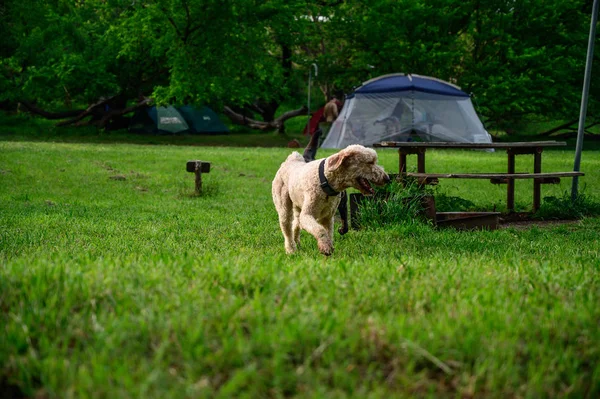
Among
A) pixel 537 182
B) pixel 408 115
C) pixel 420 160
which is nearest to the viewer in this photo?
pixel 420 160

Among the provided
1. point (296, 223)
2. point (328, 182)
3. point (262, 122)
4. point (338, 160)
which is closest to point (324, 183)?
point (328, 182)

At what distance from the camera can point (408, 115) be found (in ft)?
73.4

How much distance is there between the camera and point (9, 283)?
3008mm

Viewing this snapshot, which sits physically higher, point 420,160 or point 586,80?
point 586,80

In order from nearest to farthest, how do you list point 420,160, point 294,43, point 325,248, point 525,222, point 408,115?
point 325,248 < point 420,160 < point 525,222 < point 408,115 < point 294,43

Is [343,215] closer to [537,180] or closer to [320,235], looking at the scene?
[320,235]

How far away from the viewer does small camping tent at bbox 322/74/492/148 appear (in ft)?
72.8

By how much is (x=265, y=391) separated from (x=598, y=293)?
6.60ft

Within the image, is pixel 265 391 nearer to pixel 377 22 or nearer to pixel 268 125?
pixel 377 22

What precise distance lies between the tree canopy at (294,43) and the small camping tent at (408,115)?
4567 mm

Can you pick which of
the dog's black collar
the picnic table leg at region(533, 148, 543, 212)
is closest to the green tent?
the picnic table leg at region(533, 148, 543, 212)

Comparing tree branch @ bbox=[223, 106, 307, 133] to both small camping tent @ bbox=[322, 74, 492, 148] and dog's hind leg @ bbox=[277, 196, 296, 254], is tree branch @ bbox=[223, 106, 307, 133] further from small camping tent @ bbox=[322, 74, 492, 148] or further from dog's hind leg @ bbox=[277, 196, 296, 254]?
dog's hind leg @ bbox=[277, 196, 296, 254]

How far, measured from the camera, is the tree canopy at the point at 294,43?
2653 centimetres

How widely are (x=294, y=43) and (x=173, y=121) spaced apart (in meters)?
7.52
